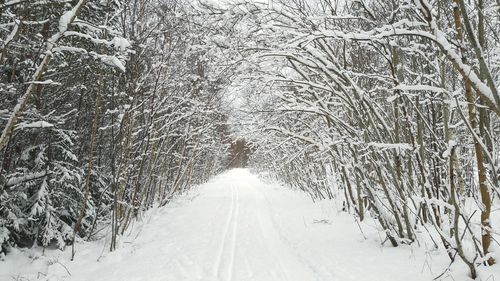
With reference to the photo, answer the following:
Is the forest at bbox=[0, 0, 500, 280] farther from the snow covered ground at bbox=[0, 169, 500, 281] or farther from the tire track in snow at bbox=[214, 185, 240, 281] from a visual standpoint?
the tire track in snow at bbox=[214, 185, 240, 281]

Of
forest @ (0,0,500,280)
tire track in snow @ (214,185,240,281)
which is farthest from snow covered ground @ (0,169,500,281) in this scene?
forest @ (0,0,500,280)

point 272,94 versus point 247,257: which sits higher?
point 272,94

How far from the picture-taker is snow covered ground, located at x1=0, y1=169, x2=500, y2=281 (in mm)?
5199

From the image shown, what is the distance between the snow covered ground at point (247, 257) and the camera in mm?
5199

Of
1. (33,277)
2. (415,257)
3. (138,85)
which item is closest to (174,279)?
(33,277)

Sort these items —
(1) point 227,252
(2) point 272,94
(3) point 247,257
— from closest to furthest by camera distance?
(3) point 247,257, (1) point 227,252, (2) point 272,94

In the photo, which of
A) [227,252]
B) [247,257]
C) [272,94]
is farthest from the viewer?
[272,94]

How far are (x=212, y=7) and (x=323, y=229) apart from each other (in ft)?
18.5

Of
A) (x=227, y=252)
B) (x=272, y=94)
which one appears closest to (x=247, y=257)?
(x=227, y=252)

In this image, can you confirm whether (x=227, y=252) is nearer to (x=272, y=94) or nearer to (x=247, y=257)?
(x=247, y=257)

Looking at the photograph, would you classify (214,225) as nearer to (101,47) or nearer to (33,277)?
(33,277)

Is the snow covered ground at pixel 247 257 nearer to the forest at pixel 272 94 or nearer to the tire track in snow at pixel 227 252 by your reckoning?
the tire track in snow at pixel 227 252

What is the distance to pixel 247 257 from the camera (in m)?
6.56

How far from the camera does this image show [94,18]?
692 centimetres
